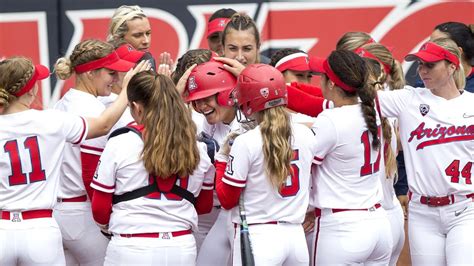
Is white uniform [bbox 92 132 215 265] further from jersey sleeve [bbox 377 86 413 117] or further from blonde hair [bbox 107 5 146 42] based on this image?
blonde hair [bbox 107 5 146 42]

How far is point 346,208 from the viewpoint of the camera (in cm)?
550

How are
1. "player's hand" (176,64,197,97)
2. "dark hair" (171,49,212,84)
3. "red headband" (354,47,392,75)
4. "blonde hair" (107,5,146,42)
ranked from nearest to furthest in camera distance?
"player's hand" (176,64,197,97), "dark hair" (171,49,212,84), "red headband" (354,47,392,75), "blonde hair" (107,5,146,42)

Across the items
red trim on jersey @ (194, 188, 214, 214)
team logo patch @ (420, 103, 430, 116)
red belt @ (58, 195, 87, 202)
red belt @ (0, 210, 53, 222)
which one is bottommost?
red belt @ (58, 195, 87, 202)

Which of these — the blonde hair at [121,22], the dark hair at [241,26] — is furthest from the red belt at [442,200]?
the blonde hair at [121,22]

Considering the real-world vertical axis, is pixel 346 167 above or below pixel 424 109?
below

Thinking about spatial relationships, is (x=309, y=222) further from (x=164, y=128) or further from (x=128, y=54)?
(x=128, y=54)

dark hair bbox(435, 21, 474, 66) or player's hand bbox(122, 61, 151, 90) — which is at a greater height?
dark hair bbox(435, 21, 474, 66)

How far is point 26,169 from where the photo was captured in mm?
5176

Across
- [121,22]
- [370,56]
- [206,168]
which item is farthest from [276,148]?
[121,22]

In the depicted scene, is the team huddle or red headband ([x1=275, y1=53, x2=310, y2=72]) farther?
red headband ([x1=275, y1=53, x2=310, y2=72])

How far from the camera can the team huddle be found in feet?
16.7

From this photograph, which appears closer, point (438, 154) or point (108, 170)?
point (108, 170)

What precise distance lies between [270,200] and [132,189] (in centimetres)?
68

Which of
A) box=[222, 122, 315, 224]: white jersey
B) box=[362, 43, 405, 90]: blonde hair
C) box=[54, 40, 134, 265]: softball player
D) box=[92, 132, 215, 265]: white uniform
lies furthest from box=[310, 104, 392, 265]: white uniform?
box=[54, 40, 134, 265]: softball player
